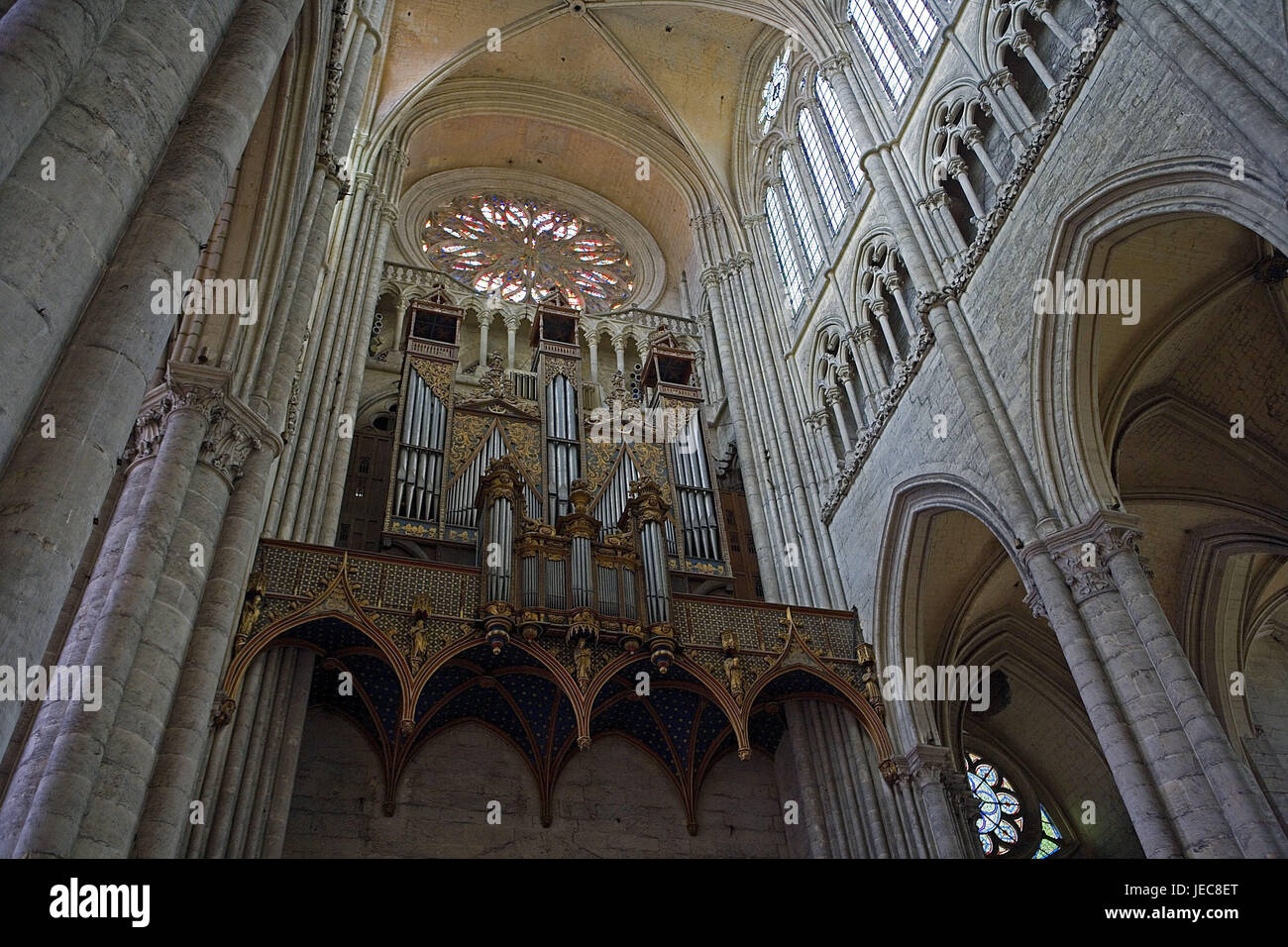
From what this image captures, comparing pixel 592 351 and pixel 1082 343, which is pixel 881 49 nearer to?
pixel 592 351

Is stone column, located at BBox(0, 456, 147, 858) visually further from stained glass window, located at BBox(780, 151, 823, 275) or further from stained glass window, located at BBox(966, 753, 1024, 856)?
stained glass window, located at BBox(966, 753, 1024, 856)

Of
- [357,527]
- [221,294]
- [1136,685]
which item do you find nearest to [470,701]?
[357,527]

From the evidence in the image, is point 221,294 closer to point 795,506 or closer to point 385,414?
point 385,414

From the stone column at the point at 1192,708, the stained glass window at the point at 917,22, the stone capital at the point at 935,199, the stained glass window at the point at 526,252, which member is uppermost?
the stained glass window at the point at 526,252

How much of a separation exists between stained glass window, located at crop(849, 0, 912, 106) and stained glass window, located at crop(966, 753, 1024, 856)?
35.9 ft

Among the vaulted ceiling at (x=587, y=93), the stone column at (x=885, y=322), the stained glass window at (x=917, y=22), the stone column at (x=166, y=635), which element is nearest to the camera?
the stone column at (x=166, y=635)

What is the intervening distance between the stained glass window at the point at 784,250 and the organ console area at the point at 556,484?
87.8 inches

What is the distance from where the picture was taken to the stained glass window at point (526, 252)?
22297mm

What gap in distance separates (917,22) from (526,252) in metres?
10.4

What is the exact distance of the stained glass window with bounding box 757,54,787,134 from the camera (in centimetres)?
2078

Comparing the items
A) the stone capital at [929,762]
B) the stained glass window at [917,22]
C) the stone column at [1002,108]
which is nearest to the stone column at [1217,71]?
the stone column at [1002,108]

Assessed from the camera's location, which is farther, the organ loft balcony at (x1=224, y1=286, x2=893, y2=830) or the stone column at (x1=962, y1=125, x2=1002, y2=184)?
the stone column at (x1=962, y1=125, x2=1002, y2=184)

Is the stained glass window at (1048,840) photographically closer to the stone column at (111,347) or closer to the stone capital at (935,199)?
the stone capital at (935,199)

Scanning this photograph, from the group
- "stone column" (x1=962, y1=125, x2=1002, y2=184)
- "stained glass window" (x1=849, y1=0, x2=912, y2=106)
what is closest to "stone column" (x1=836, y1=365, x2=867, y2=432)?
"stone column" (x1=962, y1=125, x2=1002, y2=184)
